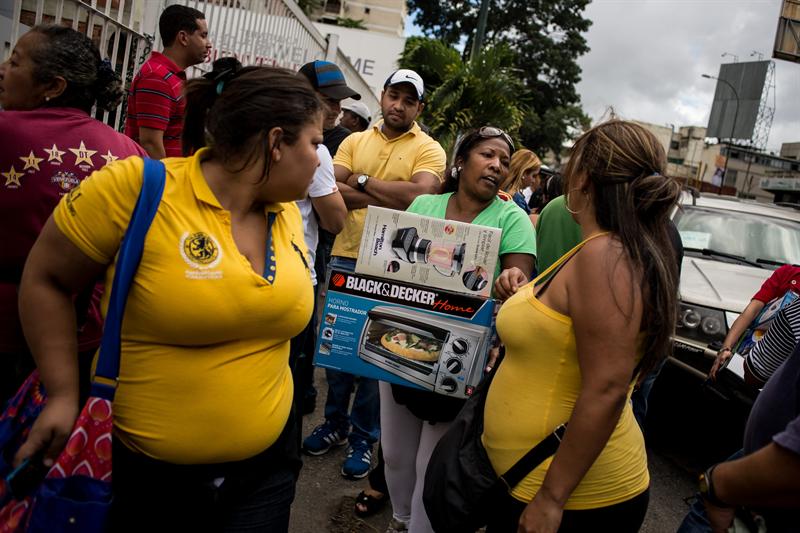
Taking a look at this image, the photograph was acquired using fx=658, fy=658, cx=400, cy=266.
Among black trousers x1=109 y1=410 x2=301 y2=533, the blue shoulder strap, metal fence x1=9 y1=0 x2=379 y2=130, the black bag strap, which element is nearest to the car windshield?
metal fence x1=9 y1=0 x2=379 y2=130

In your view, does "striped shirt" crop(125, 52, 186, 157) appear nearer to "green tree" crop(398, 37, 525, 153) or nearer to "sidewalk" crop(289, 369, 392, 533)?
"sidewalk" crop(289, 369, 392, 533)

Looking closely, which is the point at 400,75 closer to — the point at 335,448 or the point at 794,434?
the point at 335,448

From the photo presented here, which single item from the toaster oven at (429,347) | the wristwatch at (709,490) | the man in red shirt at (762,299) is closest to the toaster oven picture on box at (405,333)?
the toaster oven at (429,347)

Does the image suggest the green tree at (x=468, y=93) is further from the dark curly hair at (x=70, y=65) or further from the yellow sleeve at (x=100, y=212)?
the yellow sleeve at (x=100, y=212)

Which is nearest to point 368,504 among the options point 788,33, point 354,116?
point 354,116

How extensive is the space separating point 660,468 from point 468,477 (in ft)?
11.5

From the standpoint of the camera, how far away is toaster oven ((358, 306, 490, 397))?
2.52 metres

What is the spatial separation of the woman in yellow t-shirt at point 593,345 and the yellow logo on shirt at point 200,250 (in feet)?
2.95

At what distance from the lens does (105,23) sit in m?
4.10

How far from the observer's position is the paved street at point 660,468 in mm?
3496

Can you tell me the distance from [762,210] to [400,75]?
194 inches

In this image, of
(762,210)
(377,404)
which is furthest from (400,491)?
(762,210)

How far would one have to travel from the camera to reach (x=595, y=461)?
1922mm

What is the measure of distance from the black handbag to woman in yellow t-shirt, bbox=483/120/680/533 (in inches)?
1.1
